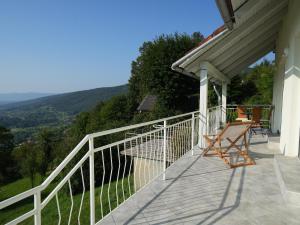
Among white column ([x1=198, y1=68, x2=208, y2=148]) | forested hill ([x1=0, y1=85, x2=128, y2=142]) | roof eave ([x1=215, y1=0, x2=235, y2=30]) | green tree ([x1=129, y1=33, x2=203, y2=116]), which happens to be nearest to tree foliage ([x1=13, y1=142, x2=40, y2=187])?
green tree ([x1=129, y1=33, x2=203, y2=116])

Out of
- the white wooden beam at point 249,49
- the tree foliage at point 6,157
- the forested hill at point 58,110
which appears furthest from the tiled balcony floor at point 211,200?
the forested hill at point 58,110

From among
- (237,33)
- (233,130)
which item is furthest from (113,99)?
(233,130)

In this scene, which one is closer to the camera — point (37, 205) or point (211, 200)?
point (37, 205)

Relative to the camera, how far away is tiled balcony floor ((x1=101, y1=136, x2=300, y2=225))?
284cm

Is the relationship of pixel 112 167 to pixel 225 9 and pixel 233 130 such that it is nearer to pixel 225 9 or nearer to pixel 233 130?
pixel 225 9

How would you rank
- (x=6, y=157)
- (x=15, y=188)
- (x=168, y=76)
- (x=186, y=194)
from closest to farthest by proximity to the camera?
(x=186, y=194)
(x=168, y=76)
(x=15, y=188)
(x=6, y=157)

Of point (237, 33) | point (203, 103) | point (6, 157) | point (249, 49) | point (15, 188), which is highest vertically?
point (249, 49)

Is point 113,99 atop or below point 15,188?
atop

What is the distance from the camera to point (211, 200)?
3357 millimetres

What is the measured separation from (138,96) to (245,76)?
16.3 m

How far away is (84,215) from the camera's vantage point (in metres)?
9.26

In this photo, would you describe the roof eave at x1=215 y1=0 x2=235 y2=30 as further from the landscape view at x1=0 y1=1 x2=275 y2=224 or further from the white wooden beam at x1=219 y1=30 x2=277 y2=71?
the white wooden beam at x1=219 y1=30 x2=277 y2=71

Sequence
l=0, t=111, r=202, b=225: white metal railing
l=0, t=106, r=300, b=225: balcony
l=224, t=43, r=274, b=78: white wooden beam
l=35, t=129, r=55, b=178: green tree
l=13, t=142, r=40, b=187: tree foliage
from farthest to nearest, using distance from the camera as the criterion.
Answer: l=35, t=129, r=55, b=178: green tree
l=13, t=142, r=40, b=187: tree foliage
l=224, t=43, r=274, b=78: white wooden beam
l=0, t=106, r=300, b=225: balcony
l=0, t=111, r=202, b=225: white metal railing

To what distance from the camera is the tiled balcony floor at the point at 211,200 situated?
284cm
